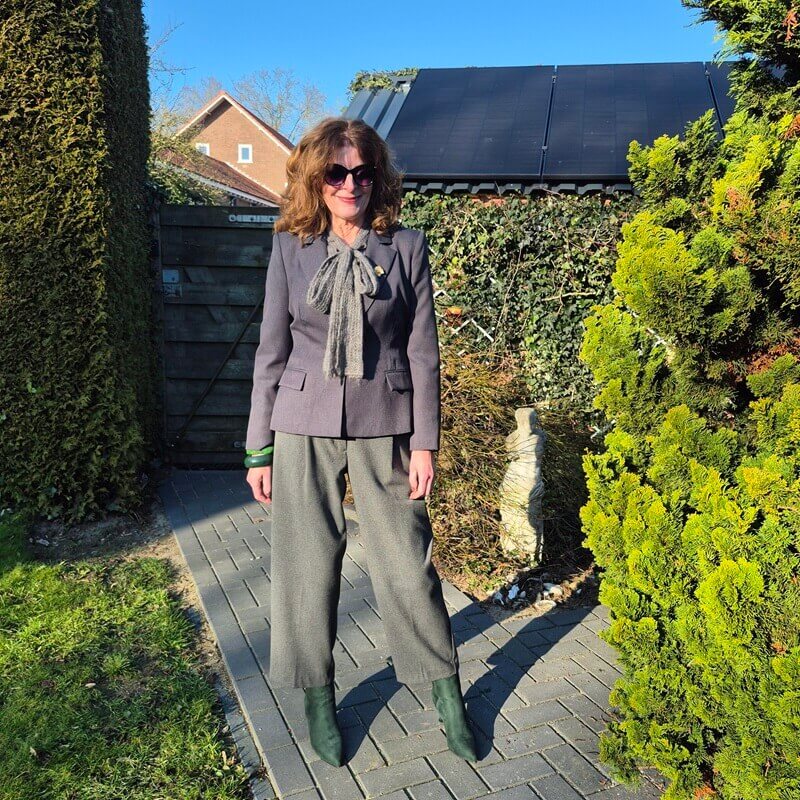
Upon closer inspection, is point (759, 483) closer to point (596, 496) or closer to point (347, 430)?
point (596, 496)

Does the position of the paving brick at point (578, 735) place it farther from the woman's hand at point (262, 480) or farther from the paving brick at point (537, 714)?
the woman's hand at point (262, 480)

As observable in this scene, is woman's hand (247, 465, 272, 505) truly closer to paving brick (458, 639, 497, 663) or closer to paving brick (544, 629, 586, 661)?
paving brick (458, 639, 497, 663)

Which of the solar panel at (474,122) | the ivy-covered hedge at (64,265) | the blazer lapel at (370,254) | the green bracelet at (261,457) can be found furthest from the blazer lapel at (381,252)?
the solar panel at (474,122)

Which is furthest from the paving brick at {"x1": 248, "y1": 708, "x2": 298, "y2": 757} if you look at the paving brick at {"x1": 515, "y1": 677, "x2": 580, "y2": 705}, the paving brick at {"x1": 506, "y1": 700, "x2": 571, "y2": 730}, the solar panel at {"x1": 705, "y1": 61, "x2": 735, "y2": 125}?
the solar panel at {"x1": 705, "y1": 61, "x2": 735, "y2": 125}

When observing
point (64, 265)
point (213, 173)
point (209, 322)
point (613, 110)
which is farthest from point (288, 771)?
point (213, 173)

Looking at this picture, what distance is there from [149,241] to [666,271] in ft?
17.1

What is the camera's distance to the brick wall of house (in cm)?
3562

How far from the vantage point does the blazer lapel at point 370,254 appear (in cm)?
242

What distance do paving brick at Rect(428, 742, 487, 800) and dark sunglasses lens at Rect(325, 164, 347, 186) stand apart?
2.03m

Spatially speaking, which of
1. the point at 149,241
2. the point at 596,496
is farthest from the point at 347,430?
the point at 149,241

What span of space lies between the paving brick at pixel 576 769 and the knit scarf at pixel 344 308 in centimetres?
153

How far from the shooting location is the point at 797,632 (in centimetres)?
179

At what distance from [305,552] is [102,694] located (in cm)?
128

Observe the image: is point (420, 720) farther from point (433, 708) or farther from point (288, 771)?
point (288, 771)
